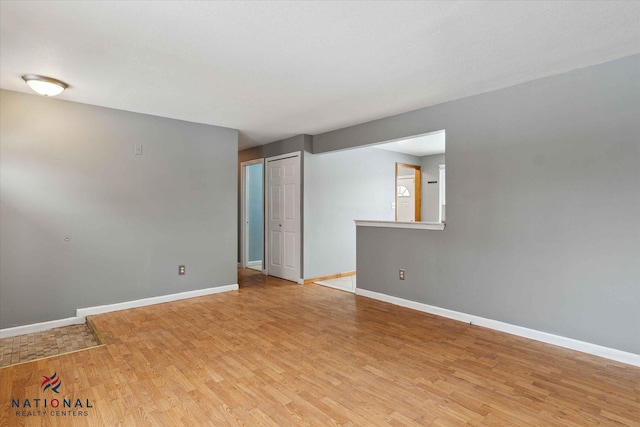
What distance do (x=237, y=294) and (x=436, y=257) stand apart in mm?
2752

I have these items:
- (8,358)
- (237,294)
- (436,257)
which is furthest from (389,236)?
(8,358)

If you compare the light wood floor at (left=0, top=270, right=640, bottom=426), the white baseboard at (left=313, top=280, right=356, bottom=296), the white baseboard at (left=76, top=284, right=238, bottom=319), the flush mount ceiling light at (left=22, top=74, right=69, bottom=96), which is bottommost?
the light wood floor at (left=0, top=270, right=640, bottom=426)

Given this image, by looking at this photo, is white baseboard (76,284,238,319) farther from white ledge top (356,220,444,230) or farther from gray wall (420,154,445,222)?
gray wall (420,154,445,222)

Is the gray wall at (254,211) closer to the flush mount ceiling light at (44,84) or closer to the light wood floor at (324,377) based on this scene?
the light wood floor at (324,377)

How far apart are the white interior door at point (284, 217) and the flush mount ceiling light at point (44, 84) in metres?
3.14

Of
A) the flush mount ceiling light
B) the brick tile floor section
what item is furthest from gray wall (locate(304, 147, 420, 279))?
the flush mount ceiling light

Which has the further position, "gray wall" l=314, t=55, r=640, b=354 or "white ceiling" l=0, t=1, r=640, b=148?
"gray wall" l=314, t=55, r=640, b=354

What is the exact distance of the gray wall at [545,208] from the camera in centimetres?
270

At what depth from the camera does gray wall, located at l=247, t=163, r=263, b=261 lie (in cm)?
718

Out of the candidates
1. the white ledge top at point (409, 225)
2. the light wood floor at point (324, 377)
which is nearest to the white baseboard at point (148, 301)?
the light wood floor at point (324, 377)

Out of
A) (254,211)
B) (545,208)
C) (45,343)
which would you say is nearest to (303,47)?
(545,208)

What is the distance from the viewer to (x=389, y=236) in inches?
175

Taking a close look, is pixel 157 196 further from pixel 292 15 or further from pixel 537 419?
pixel 537 419

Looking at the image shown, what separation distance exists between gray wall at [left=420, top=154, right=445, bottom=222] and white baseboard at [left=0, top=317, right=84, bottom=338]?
21.2 feet
